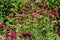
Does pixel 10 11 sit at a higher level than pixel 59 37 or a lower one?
lower

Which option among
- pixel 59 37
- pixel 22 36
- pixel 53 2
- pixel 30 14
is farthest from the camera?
pixel 53 2

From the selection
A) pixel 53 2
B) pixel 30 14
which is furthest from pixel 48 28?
pixel 53 2

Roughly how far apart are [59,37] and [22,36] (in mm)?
538

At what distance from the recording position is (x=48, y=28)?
353 centimetres

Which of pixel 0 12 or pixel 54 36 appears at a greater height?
pixel 54 36

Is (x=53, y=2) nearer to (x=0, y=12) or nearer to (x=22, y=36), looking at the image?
(x=0, y=12)

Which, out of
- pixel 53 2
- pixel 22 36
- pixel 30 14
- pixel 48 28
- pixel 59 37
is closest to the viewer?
pixel 22 36

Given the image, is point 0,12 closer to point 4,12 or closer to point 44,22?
point 4,12

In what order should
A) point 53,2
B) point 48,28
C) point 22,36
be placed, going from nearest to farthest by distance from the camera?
1. point 22,36
2. point 48,28
3. point 53,2

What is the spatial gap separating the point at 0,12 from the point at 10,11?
7.8 inches

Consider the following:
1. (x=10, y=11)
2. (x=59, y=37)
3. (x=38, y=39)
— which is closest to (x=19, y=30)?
(x=38, y=39)

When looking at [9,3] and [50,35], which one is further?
[9,3]

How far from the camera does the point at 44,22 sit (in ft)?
12.1

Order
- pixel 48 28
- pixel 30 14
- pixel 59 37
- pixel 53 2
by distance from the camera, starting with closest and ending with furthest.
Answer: pixel 59 37, pixel 48 28, pixel 30 14, pixel 53 2
